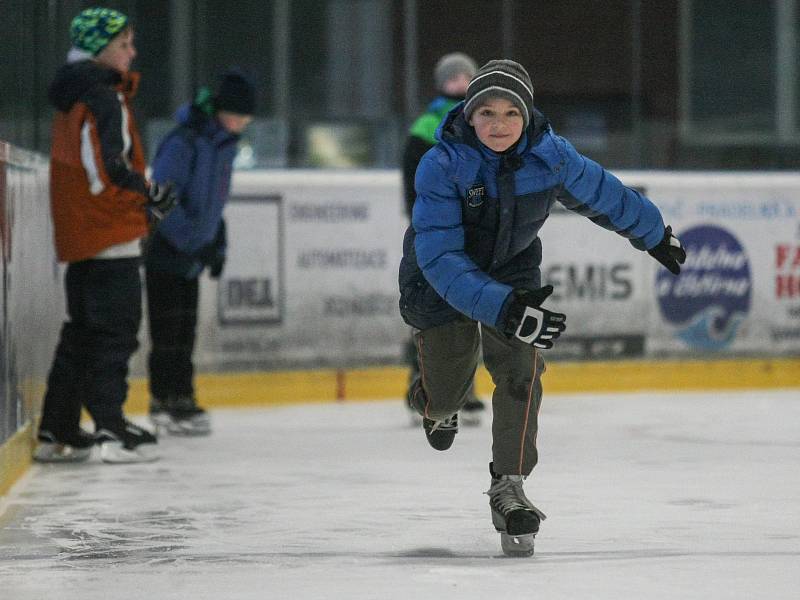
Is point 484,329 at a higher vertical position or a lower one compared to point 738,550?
higher

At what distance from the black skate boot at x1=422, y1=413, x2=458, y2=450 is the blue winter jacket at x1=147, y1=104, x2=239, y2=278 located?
2758 millimetres

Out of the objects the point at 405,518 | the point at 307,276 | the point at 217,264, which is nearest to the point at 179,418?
the point at 217,264

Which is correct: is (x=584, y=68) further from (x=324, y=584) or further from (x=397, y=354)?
(x=324, y=584)

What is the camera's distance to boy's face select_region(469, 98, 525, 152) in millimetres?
4574

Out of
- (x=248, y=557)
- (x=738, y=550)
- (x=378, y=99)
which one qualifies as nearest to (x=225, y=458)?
(x=248, y=557)

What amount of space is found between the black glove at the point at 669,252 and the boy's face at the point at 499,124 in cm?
53

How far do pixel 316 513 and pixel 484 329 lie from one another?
1047 mm

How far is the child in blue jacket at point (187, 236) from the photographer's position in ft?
25.5

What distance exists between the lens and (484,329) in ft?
15.9

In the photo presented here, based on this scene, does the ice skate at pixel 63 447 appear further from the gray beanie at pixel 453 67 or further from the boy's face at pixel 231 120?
the gray beanie at pixel 453 67

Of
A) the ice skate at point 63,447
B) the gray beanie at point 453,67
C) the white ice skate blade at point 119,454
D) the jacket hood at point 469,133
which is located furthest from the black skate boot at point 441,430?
the gray beanie at point 453,67

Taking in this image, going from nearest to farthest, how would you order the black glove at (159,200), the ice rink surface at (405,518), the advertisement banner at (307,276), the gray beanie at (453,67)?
the ice rink surface at (405,518), the black glove at (159,200), the gray beanie at (453,67), the advertisement banner at (307,276)

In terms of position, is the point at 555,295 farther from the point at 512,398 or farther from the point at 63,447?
the point at 512,398

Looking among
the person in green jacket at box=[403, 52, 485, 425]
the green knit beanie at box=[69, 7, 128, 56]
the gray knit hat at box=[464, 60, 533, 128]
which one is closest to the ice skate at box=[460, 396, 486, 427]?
the person in green jacket at box=[403, 52, 485, 425]
